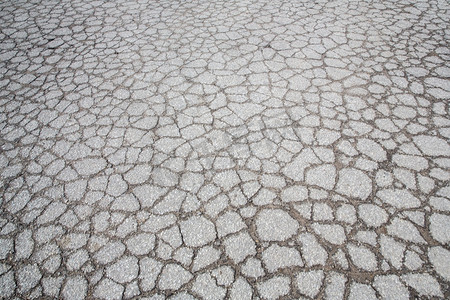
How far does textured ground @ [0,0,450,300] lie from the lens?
6.45ft

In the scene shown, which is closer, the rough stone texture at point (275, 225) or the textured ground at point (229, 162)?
the textured ground at point (229, 162)

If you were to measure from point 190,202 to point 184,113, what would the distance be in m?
1.25

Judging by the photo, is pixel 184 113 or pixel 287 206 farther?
pixel 184 113

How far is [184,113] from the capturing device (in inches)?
128

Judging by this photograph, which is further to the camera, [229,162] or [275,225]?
[229,162]

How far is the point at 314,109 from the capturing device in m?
3.20

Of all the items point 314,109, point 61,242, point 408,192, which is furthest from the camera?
point 314,109

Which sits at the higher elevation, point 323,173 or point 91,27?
point 91,27

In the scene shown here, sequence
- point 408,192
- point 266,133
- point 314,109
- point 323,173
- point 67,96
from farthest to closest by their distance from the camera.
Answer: point 67,96, point 314,109, point 266,133, point 323,173, point 408,192

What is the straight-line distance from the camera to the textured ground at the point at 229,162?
77.4 inches

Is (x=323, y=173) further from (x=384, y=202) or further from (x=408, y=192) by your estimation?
(x=408, y=192)

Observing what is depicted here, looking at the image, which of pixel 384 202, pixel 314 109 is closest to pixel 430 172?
pixel 384 202

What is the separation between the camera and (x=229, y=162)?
2.70m

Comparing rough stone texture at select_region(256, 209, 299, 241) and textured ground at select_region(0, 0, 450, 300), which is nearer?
textured ground at select_region(0, 0, 450, 300)
